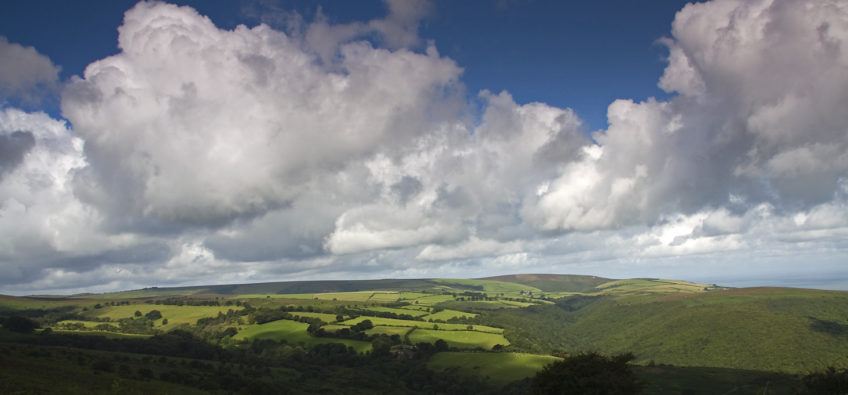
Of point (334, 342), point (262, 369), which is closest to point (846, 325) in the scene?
point (334, 342)

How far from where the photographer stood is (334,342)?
542ft

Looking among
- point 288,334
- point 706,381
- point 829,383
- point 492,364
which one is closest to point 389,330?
point 288,334

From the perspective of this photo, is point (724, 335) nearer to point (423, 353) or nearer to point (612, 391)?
point (423, 353)

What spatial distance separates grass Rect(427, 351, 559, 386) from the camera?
11756cm

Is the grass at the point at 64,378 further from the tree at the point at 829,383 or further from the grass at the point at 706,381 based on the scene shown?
the grass at the point at 706,381

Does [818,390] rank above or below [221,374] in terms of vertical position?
above

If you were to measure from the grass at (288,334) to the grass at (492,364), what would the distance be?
34.3m

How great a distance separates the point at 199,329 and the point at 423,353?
106 m

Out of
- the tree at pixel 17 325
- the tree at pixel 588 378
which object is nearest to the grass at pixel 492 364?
the tree at pixel 588 378

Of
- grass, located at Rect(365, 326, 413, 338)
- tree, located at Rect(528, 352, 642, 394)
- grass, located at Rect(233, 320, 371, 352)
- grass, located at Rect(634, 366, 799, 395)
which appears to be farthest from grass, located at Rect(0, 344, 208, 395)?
grass, located at Rect(365, 326, 413, 338)

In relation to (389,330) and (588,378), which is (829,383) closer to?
(588,378)

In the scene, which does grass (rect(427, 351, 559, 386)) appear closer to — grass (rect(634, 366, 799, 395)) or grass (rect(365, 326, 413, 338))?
grass (rect(634, 366, 799, 395))

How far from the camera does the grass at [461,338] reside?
535 feet

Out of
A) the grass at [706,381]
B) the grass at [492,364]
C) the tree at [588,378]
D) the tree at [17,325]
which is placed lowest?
the grass at [492,364]
